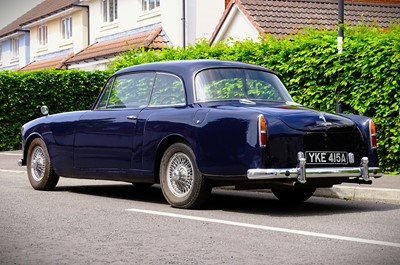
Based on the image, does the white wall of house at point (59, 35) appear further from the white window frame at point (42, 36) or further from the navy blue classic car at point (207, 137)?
the navy blue classic car at point (207, 137)

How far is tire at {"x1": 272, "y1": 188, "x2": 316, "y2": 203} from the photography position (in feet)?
33.6

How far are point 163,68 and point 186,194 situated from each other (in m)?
1.86

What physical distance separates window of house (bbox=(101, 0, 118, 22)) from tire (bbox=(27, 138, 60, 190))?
24.9 meters

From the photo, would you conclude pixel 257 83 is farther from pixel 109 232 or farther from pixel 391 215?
pixel 109 232

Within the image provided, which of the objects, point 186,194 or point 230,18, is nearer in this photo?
point 186,194

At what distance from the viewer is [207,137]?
8.83 m

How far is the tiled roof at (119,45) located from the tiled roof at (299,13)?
323 centimetres

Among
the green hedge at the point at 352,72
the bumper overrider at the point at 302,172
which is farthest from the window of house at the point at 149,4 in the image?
the bumper overrider at the point at 302,172

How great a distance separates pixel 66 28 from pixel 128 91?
32373 mm

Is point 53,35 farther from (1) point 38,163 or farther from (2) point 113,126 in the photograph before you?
(2) point 113,126

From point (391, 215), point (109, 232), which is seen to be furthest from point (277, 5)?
point (109, 232)

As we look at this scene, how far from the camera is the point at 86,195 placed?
11.0 m

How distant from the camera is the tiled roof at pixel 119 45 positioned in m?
30.4

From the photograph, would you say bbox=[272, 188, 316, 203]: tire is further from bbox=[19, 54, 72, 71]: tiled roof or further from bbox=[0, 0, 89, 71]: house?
bbox=[0, 0, 89, 71]: house
